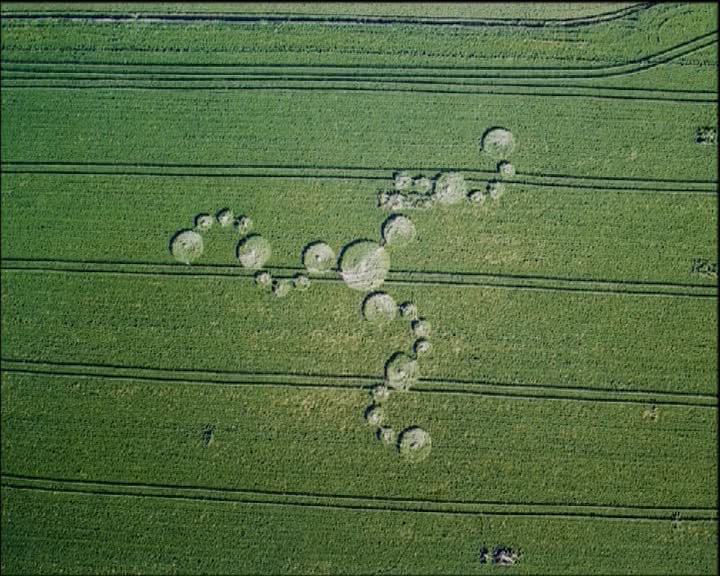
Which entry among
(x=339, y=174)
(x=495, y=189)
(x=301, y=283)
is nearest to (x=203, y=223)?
(x=301, y=283)

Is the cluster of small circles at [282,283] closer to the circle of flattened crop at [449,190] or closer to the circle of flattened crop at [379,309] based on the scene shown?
the circle of flattened crop at [379,309]

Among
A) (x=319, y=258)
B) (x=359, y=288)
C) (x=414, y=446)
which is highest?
(x=319, y=258)

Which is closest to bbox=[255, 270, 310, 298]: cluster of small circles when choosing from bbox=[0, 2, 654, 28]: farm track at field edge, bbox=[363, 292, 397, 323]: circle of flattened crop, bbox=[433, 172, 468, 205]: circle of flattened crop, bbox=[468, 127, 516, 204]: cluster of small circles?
bbox=[363, 292, 397, 323]: circle of flattened crop

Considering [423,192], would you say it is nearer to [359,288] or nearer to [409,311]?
[359,288]

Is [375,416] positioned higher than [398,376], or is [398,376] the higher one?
[398,376]

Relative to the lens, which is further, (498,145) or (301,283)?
(498,145)

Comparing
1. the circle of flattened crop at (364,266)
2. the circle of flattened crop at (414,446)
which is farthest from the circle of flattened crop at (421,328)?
the circle of flattened crop at (414,446)

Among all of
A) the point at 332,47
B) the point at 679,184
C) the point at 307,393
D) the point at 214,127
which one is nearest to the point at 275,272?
the point at 307,393
